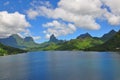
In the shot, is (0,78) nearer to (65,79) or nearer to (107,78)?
(65,79)

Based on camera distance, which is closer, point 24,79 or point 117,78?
point 117,78

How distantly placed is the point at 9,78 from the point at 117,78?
210ft

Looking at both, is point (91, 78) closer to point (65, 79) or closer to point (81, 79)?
point (81, 79)

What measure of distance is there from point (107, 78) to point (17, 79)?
52.3 meters

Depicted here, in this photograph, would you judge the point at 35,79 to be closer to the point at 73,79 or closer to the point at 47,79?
the point at 47,79

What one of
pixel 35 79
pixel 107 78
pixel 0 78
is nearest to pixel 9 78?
pixel 0 78

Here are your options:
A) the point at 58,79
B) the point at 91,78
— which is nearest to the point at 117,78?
the point at 91,78

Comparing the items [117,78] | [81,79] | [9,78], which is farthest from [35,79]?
[117,78]

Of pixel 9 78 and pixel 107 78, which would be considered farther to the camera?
pixel 9 78

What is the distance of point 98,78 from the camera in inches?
5030

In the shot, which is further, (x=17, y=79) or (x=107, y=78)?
(x=17, y=79)

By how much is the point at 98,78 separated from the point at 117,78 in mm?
10263

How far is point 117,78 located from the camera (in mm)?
126062

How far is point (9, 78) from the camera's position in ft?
461
